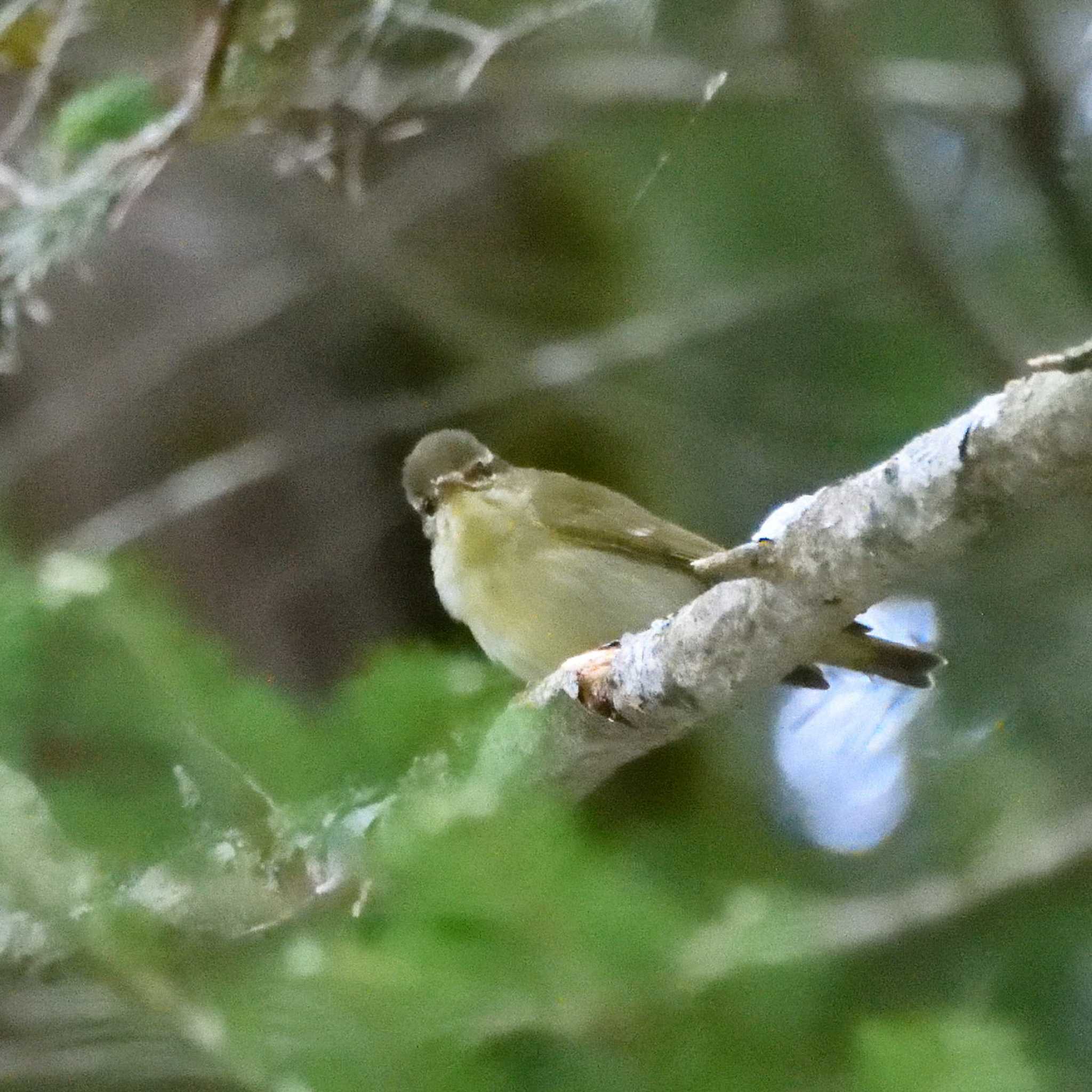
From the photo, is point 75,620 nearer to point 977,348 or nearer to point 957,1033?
point 957,1033

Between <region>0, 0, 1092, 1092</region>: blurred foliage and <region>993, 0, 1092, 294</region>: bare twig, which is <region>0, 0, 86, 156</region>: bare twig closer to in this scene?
<region>0, 0, 1092, 1092</region>: blurred foliage

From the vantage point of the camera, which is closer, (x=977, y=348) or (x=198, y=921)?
(x=198, y=921)

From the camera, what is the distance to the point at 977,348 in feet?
6.11

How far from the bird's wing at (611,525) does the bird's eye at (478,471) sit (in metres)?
0.08

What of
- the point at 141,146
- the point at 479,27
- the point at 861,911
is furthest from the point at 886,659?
the point at 479,27

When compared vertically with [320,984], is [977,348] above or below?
A: above

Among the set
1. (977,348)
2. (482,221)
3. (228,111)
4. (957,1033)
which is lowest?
(957,1033)

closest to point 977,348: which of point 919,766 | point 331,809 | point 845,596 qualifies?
point 919,766

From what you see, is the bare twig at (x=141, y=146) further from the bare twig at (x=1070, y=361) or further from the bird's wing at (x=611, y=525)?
the bare twig at (x=1070, y=361)

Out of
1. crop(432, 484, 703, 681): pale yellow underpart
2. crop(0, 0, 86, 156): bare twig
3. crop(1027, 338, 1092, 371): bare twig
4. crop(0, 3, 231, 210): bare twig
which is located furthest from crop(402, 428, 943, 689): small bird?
crop(1027, 338, 1092, 371): bare twig

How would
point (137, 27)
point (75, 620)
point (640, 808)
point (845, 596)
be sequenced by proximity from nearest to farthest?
point (75, 620) → point (845, 596) → point (640, 808) → point (137, 27)

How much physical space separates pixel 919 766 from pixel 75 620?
3.63ft

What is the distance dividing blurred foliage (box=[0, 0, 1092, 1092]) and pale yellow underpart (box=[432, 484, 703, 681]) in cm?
15

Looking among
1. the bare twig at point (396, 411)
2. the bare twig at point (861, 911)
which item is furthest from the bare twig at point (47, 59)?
the bare twig at point (861, 911)
